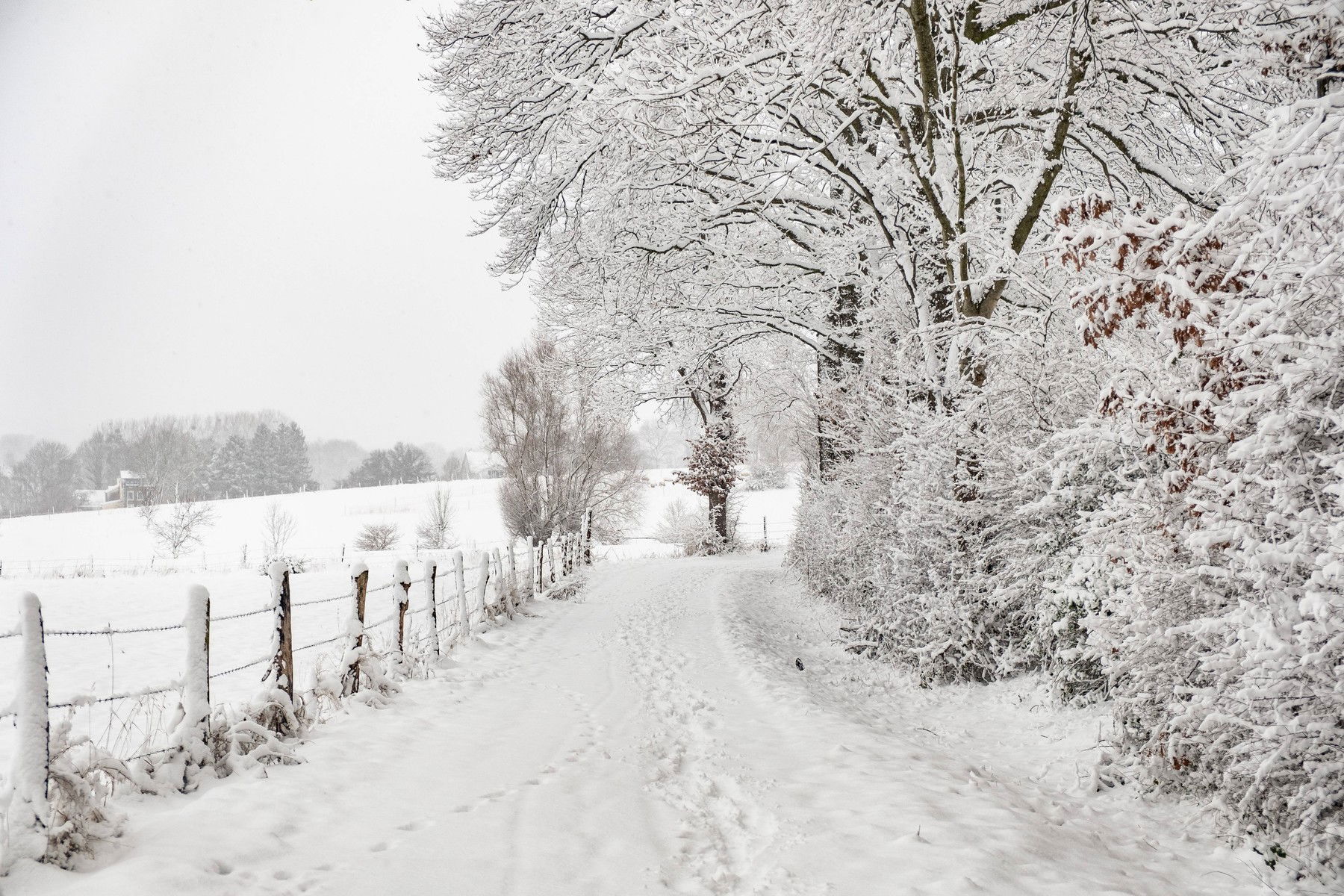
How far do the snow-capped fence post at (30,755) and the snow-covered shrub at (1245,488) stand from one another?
533 centimetres

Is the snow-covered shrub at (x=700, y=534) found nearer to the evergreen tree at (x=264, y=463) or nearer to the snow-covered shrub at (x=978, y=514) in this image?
the snow-covered shrub at (x=978, y=514)

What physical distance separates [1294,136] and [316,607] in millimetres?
19309

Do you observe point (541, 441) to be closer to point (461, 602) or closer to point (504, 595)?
point (504, 595)

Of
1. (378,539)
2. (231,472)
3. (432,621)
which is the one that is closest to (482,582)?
(432,621)

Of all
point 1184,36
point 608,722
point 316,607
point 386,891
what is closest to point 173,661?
point 316,607

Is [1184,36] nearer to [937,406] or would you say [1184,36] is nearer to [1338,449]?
[937,406]

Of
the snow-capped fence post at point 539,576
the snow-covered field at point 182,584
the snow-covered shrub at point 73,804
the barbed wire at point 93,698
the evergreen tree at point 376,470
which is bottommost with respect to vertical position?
the snow-covered field at point 182,584

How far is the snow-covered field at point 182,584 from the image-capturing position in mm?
9969

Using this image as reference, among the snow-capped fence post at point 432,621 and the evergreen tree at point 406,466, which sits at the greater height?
the evergreen tree at point 406,466

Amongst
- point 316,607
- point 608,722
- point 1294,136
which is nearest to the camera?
point 1294,136

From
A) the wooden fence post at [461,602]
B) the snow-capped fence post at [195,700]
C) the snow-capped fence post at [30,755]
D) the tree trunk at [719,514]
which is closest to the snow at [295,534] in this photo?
the tree trunk at [719,514]

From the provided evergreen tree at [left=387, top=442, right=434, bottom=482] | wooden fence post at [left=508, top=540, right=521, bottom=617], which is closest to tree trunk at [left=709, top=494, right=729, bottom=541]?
wooden fence post at [left=508, top=540, right=521, bottom=617]

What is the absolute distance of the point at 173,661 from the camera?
12.5 meters

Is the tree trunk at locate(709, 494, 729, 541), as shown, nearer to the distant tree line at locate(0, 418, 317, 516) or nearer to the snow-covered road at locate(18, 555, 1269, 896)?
the snow-covered road at locate(18, 555, 1269, 896)
